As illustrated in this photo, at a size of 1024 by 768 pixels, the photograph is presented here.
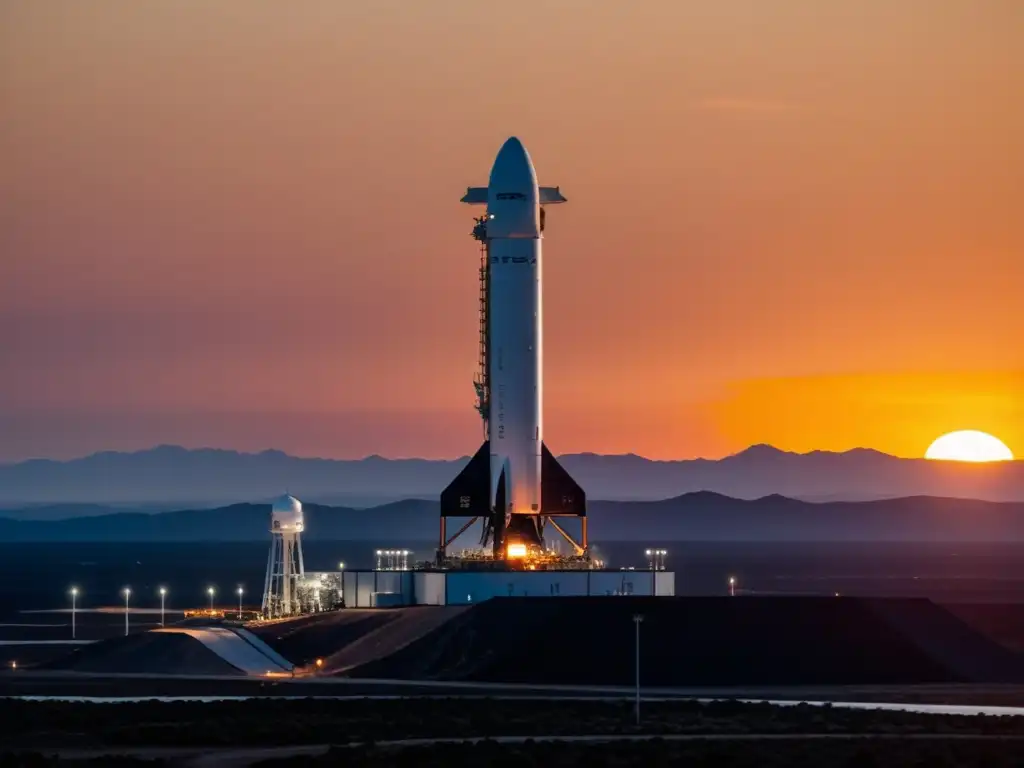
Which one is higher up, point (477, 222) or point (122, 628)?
point (477, 222)

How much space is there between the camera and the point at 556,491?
89125mm

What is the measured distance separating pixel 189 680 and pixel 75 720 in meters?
18.0

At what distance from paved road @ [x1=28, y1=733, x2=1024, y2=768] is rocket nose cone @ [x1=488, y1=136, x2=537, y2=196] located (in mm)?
32910

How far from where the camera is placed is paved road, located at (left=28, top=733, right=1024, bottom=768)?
180 feet

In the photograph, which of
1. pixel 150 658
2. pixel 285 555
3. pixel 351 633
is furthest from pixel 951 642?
pixel 285 555

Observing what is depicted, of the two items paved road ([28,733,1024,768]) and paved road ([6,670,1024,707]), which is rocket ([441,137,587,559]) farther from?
paved road ([28,733,1024,768])

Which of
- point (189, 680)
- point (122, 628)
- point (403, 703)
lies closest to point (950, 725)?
point (403, 703)

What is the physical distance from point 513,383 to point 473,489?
4.72 meters

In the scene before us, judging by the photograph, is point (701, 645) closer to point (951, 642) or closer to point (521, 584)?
point (521, 584)

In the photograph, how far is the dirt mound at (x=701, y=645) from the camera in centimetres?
7844

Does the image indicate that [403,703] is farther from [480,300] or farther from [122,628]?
[122,628]

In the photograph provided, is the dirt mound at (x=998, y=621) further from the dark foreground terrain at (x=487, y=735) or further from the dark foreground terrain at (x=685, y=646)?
the dark foreground terrain at (x=487, y=735)

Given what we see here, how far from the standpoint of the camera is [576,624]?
80.6 metres

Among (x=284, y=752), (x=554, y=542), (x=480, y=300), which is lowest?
(x=284, y=752)
